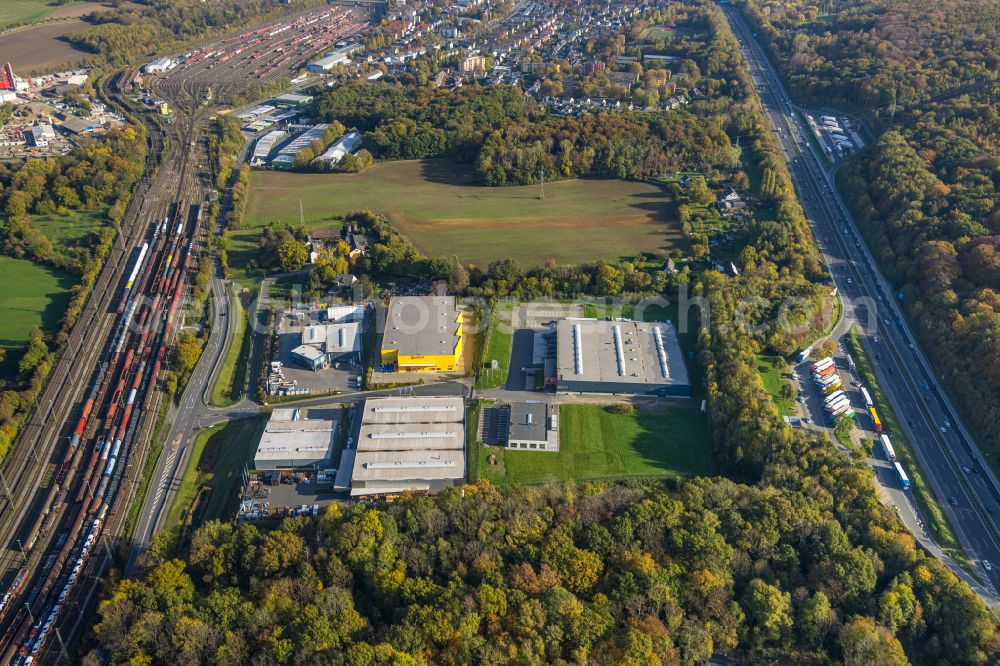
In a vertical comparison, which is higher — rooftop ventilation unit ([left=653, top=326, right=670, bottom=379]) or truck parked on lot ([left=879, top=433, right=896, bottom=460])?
rooftop ventilation unit ([left=653, top=326, right=670, bottom=379])

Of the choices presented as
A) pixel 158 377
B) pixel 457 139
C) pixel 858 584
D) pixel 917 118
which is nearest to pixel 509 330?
pixel 158 377

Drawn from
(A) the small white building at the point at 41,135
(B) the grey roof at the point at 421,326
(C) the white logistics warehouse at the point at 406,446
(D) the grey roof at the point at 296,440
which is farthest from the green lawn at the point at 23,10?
(C) the white logistics warehouse at the point at 406,446

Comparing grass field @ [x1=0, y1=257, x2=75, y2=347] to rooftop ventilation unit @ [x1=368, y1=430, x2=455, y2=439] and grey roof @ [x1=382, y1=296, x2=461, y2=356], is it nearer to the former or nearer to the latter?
grey roof @ [x1=382, y1=296, x2=461, y2=356]

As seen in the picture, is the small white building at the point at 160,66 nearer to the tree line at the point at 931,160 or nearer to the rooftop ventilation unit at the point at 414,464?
the rooftop ventilation unit at the point at 414,464

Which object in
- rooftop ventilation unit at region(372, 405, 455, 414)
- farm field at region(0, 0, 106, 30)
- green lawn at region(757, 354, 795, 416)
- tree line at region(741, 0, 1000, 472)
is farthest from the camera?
farm field at region(0, 0, 106, 30)

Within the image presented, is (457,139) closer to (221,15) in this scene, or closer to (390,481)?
(390,481)

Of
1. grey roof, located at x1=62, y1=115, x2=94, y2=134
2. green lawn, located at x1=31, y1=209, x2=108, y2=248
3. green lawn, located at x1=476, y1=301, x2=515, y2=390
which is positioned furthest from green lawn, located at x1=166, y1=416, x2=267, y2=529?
grey roof, located at x1=62, y1=115, x2=94, y2=134
